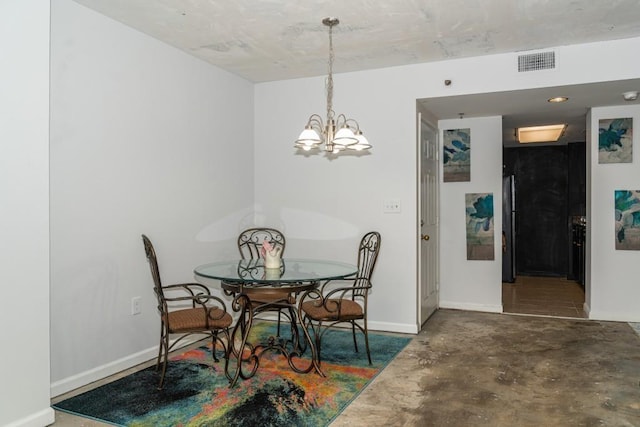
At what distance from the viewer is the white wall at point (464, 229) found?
5.27 meters

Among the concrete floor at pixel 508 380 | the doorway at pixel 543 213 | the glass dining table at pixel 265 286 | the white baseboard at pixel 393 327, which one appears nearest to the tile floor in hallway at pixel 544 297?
the doorway at pixel 543 213

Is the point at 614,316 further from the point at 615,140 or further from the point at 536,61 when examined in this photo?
the point at 536,61

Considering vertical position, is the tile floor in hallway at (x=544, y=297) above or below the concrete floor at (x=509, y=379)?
above

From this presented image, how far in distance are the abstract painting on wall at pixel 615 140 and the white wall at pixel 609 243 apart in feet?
0.12

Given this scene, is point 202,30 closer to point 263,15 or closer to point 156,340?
point 263,15

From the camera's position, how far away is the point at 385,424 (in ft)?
8.25

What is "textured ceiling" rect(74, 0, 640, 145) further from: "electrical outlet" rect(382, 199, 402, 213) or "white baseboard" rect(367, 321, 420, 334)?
"white baseboard" rect(367, 321, 420, 334)

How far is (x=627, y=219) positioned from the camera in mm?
4801

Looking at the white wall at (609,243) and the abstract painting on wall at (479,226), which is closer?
the white wall at (609,243)

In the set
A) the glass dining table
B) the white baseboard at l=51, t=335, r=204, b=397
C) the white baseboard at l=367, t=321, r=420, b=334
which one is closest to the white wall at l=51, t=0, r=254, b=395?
the white baseboard at l=51, t=335, r=204, b=397

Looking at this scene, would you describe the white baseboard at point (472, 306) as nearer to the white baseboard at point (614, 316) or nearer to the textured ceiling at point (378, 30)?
the white baseboard at point (614, 316)

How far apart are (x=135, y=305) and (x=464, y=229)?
359 centimetres

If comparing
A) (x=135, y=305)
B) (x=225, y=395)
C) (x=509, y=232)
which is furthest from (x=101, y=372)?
(x=509, y=232)

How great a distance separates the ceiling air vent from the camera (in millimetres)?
3883
